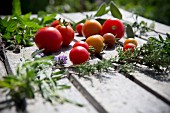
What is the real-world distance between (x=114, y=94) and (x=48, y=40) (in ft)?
1.95

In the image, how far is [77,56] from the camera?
4.02 feet

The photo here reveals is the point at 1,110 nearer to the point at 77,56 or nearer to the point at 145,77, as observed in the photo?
the point at 77,56

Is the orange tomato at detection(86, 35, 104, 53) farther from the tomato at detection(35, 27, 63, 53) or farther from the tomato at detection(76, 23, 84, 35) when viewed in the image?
the tomato at detection(76, 23, 84, 35)

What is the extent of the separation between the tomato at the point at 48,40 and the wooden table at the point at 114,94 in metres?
0.25

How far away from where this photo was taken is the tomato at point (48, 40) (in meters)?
1.43

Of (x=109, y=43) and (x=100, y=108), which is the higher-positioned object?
(x=109, y=43)

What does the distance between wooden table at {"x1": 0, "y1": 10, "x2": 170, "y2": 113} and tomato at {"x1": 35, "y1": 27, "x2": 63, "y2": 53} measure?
0.25 metres

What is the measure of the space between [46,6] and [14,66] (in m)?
3.52

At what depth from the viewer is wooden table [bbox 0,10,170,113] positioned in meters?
0.87

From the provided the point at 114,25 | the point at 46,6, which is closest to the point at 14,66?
the point at 114,25

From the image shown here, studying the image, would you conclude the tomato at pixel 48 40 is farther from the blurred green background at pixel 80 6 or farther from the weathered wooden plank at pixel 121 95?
the blurred green background at pixel 80 6

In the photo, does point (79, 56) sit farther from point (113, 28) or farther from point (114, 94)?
point (113, 28)

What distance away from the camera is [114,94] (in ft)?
3.18

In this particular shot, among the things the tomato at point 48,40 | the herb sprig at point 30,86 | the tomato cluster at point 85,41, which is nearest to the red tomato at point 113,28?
the tomato cluster at point 85,41
